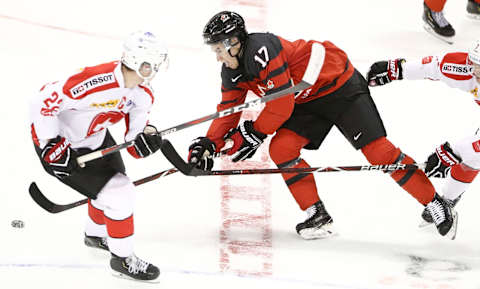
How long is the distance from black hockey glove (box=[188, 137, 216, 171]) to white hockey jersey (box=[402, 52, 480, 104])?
3.58 feet

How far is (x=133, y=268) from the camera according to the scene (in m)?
3.33

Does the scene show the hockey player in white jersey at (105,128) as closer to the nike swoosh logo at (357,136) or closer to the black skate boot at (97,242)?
the black skate boot at (97,242)

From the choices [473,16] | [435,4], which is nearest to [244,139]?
[435,4]

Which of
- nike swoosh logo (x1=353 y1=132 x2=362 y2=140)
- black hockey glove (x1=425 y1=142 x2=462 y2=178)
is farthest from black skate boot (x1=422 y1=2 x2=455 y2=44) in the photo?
nike swoosh logo (x1=353 y1=132 x2=362 y2=140)

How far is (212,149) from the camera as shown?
3.68m

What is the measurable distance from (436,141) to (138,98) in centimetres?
221

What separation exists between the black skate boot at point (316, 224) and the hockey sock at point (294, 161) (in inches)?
1.4

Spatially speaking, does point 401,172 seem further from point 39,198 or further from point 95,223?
point 39,198

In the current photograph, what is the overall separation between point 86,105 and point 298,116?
3.57 ft

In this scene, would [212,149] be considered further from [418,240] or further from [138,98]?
[418,240]

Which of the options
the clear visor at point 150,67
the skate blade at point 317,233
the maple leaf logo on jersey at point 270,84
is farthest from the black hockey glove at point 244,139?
the clear visor at point 150,67

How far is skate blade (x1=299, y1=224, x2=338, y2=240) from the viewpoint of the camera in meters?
3.80

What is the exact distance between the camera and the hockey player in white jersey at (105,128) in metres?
3.11

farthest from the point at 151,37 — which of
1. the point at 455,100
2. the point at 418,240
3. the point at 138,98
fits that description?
the point at 455,100
